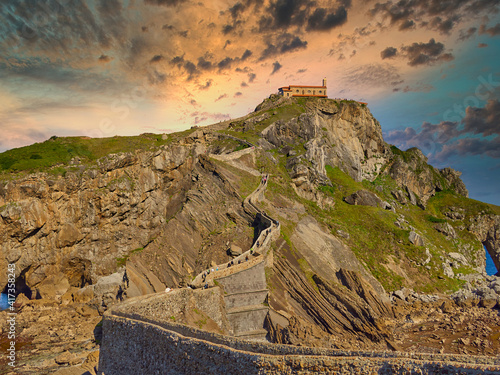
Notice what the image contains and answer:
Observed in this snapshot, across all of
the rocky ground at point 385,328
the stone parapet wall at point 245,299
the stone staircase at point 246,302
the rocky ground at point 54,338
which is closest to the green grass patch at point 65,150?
the rocky ground at point 54,338

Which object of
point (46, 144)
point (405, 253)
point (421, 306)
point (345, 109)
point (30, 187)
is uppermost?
point (345, 109)

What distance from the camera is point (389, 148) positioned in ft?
282

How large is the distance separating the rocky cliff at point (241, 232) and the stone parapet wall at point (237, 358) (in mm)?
16877

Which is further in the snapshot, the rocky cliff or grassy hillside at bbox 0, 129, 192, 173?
grassy hillside at bbox 0, 129, 192, 173

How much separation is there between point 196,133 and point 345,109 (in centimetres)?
3939

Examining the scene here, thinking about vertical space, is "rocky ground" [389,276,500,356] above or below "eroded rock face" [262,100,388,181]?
below

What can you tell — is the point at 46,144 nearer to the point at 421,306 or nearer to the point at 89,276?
the point at 89,276

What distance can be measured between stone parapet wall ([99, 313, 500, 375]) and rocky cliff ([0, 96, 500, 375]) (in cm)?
1688

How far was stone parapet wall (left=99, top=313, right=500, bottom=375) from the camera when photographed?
8.54 metres

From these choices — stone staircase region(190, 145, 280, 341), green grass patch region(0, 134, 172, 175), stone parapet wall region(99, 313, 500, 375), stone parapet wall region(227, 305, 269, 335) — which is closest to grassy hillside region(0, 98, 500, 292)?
green grass patch region(0, 134, 172, 175)

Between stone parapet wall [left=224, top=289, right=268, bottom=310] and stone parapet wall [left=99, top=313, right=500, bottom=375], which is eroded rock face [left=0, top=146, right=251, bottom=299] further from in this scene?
stone parapet wall [left=99, top=313, right=500, bottom=375]

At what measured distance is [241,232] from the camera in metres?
39.2

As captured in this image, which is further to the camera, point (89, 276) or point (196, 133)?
point (196, 133)

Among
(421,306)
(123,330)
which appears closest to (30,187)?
(123,330)
